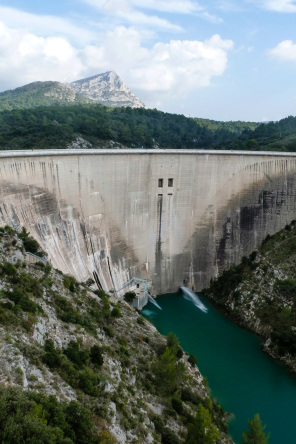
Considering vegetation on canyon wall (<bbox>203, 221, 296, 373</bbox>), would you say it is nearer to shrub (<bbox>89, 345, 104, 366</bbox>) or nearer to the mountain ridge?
shrub (<bbox>89, 345, 104, 366</bbox>)

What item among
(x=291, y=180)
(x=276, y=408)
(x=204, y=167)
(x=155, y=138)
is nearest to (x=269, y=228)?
(x=291, y=180)

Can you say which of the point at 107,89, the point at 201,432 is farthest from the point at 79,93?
the point at 201,432

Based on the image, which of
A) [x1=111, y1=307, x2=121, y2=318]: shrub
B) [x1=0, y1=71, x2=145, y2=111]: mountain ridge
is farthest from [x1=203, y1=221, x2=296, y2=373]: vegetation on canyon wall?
[x1=0, y1=71, x2=145, y2=111]: mountain ridge

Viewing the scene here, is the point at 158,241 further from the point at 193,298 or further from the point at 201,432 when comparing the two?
the point at 201,432

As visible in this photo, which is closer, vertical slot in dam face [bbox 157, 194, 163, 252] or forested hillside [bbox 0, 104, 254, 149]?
vertical slot in dam face [bbox 157, 194, 163, 252]

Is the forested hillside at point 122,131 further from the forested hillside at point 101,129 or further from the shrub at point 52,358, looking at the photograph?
the shrub at point 52,358

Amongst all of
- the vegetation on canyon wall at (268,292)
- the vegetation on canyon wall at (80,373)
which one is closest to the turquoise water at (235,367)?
the vegetation on canyon wall at (268,292)
